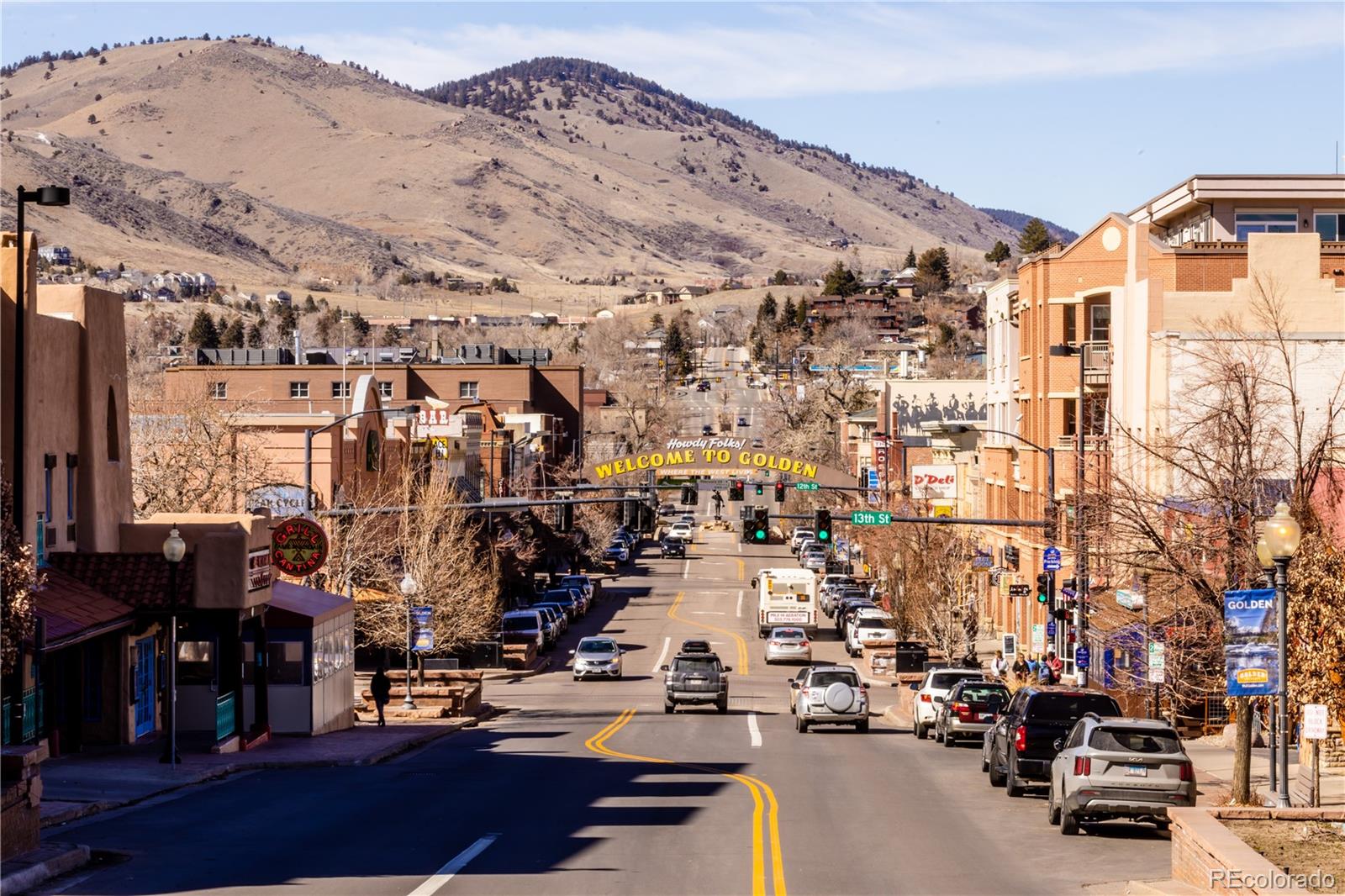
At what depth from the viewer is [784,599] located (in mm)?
74812

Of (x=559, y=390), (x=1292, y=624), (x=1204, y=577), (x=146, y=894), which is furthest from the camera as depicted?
(x=559, y=390)

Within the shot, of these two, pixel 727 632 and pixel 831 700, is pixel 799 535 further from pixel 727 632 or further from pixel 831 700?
pixel 831 700

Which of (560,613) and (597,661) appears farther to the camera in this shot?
(560,613)

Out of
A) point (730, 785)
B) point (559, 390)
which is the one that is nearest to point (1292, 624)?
point (730, 785)

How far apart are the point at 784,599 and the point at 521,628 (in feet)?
41.6

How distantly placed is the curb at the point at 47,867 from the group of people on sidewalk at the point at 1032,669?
97.9 ft

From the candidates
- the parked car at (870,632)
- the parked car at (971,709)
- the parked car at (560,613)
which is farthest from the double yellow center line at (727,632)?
the parked car at (971,709)

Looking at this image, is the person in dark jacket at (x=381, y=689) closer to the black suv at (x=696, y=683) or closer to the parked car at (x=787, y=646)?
the black suv at (x=696, y=683)

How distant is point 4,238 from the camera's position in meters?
30.4

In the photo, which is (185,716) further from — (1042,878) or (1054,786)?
(1042,878)

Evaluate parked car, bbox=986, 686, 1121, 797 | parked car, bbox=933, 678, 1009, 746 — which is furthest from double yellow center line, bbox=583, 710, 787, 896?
parked car, bbox=933, 678, 1009, 746

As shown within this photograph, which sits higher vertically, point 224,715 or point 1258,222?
point 1258,222

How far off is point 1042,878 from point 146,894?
937 cm

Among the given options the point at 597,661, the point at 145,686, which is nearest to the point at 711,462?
the point at 597,661
